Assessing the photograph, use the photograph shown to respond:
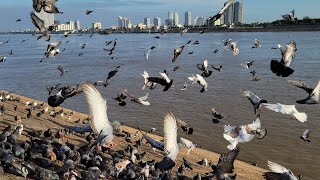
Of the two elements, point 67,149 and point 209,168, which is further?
point 209,168

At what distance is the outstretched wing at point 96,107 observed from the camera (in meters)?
6.92

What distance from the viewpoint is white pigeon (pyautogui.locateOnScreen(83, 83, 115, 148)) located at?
6926mm

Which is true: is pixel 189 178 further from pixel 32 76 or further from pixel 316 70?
pixel 32 76

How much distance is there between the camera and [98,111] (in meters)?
7.09

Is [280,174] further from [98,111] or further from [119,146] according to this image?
[119,146]

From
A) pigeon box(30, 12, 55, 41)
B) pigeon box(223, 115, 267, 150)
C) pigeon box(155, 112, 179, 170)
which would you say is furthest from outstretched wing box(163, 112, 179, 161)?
pigeon box(30, 12, 55, 41)

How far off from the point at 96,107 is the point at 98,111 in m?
0.11

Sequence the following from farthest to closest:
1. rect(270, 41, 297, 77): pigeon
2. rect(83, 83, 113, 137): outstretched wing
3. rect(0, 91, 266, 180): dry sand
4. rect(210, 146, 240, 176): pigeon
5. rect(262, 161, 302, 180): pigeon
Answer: rect(0, 91, 266, 180): dry sand
rect(270, 41, 297, 77): pigeon
rect(210, 146, 240, 176): pigeon
rect(262, 161, 302, 180): pigeon
rect(83, 83, 113, 137): outstretched wing

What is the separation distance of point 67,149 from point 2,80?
30.1 m

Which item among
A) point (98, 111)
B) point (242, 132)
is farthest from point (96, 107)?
point (242, 132)

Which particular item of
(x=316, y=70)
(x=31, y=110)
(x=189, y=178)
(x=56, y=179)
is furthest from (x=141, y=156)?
(x=316, y=70)

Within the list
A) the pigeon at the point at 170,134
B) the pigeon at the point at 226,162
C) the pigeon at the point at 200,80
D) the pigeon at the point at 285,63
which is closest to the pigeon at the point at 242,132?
the pigeon at the point at 226,162

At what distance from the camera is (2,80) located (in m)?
39.2

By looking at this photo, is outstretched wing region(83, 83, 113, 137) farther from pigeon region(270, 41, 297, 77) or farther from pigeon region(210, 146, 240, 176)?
pigeon region(270, 41, 297, 77)
